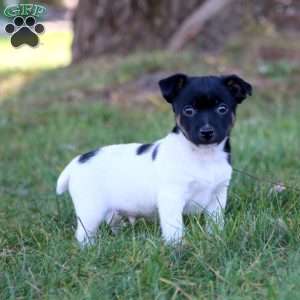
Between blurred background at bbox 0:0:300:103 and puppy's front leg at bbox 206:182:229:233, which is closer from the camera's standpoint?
puppy's front leg at bbox 206:182:229:233

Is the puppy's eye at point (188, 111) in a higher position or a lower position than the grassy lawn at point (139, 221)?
higher

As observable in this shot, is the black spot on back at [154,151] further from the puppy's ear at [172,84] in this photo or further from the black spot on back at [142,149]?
the puppy's ear at [172,84]

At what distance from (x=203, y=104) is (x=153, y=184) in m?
0.59

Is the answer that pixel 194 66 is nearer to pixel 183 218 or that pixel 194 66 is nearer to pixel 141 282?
pixel 183 218

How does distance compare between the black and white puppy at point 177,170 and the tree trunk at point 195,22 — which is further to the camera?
the tree trunk at point 195,22

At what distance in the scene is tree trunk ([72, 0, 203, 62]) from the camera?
11.8 metres

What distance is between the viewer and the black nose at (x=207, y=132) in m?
4.57

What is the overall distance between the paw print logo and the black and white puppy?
0.91 metres

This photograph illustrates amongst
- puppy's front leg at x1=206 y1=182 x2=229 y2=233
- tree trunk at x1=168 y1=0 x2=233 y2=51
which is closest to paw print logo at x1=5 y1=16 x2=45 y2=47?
puppy's front leg at x1=206 y1=182 x2=229 y2=233

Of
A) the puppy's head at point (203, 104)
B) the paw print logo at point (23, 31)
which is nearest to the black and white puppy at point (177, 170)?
the puppy's head at point (203, 104)

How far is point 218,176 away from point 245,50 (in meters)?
6.82

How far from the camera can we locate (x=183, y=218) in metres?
5.14

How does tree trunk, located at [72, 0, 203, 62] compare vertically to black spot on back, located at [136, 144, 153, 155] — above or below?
above

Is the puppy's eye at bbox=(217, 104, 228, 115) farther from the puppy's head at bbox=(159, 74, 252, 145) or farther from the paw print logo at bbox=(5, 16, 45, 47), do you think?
the paw print logo at bbox=(5, 16, 45, 47)
